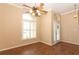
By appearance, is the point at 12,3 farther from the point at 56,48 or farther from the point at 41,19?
the point at 56,48

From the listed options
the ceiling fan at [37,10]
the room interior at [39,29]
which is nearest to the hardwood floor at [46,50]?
the room interior at [39,29]

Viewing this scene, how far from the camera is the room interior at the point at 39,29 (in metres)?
1.32

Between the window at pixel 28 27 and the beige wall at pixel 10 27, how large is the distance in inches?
2.7

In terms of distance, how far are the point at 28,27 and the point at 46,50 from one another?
20.3 inches

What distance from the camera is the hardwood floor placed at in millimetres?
1358

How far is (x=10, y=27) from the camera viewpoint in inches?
52.9

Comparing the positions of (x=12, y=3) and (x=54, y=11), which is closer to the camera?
(x=12, y=3)

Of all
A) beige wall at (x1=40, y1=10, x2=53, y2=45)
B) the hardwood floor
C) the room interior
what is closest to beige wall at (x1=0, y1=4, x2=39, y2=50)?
the room interior

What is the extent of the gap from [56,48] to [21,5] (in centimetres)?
96

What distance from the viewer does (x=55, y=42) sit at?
1.46 metres

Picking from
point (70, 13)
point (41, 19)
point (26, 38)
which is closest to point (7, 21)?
point (26, 38)

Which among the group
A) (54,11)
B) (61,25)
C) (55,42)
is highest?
Answer: (54,11)

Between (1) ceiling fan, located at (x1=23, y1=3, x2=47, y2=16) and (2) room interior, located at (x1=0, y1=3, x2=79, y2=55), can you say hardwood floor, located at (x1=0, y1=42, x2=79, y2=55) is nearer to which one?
(2) room interior, located at (x1=0, y1=3, x2=79, y2=55)

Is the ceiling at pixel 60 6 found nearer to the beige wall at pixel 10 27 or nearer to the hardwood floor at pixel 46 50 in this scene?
the beige wall at pixel 10 27
